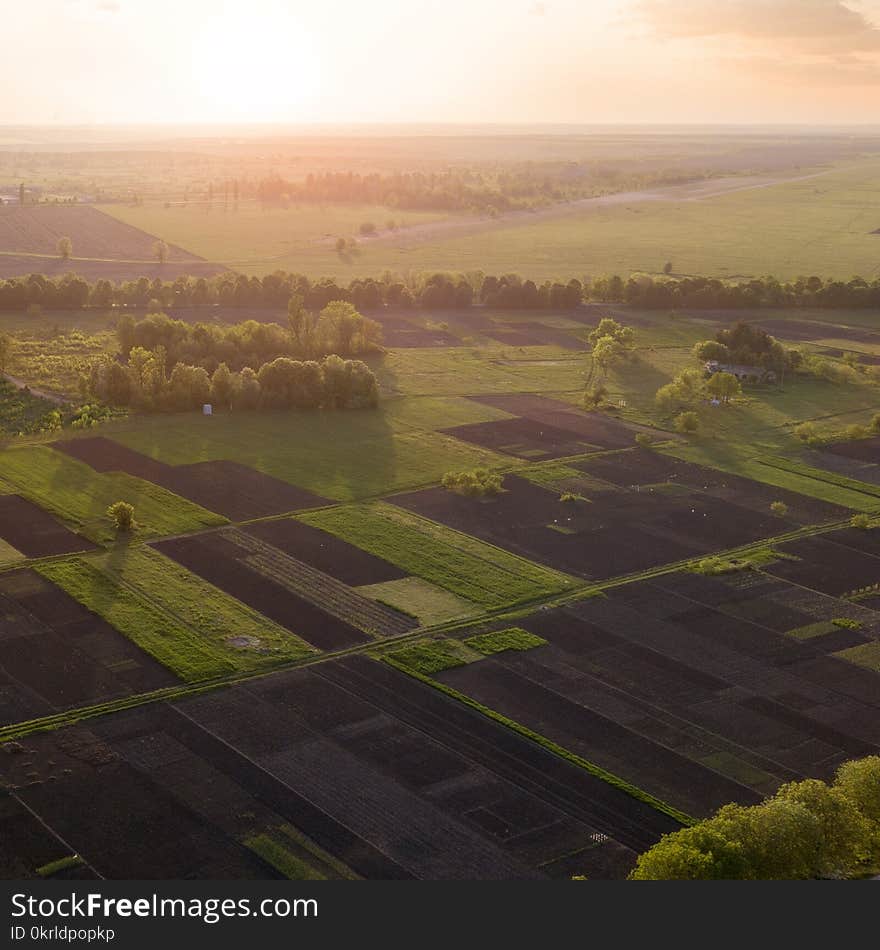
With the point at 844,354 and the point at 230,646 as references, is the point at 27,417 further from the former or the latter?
the point at 844,354

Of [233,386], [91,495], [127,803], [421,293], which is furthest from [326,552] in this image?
[421,293]

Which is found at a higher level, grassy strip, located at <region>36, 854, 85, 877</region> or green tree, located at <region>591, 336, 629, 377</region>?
green tree, located at <region>591, 336, 629, 377</region>

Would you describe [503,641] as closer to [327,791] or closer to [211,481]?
[327,791]

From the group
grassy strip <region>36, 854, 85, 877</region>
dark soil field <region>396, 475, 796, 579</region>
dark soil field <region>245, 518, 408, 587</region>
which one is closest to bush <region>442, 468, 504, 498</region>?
dark soil field <region>396, 475, 796, 579</region>

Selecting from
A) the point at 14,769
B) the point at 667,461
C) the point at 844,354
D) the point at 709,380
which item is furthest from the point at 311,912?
the point at 844,354

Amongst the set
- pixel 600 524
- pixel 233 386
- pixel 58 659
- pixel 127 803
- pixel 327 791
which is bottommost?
pixel 127 803

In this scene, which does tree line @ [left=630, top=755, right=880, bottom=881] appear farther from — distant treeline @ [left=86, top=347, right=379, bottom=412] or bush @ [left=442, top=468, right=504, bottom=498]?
distant treeline @ [left=86, top=347, right=379, bottom=412]
